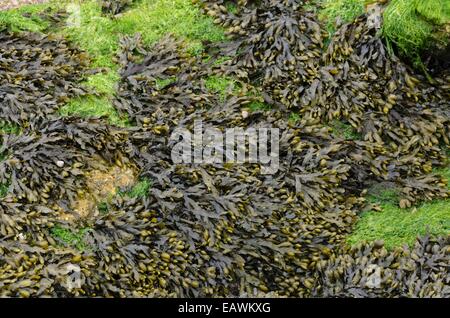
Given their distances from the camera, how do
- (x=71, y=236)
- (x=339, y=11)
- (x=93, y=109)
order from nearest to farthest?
(x=71, y=236) → (x=93, y=109) → (x=339, y=11)

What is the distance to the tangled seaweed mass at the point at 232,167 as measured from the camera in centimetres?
490

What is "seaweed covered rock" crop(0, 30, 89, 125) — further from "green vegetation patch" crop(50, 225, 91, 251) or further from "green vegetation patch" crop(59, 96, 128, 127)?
"green vegetation patch" crop(50, 225, 91, 251)

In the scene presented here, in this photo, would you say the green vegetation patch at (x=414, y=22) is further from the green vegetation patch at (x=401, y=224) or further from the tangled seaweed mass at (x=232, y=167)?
the green vegetation patch at (x=401, y=224)

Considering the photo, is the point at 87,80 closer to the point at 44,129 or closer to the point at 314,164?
the point at 44,129

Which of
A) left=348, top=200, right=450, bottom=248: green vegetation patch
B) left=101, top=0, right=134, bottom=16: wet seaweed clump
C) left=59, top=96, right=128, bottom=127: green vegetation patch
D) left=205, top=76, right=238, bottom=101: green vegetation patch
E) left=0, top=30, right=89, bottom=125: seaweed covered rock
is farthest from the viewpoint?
left=101, top=0, right=134, bottom=16: wet seaweed clump

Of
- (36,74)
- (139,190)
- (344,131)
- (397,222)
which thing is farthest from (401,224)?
(36,74)

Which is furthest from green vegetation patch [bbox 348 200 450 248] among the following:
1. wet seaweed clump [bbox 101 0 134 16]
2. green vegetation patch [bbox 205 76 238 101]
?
wet seaweed clump [bbox 101 0 134 16]

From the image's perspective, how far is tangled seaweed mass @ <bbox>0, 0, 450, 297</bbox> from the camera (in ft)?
16.1

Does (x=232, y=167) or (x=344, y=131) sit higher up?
(x=344, y=131)

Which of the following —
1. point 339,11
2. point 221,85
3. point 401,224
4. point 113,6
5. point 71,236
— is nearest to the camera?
point 71,236

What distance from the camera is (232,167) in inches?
211

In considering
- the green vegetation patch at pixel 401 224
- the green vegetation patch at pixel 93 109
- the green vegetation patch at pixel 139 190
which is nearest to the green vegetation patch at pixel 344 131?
the green vegetation patch at pixel 401 224

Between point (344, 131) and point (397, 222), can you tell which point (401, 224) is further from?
point (344, 131)
